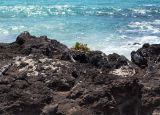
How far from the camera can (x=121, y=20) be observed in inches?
1690

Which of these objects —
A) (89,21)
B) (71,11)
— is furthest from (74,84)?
(71,11)

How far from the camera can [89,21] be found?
42719 mm

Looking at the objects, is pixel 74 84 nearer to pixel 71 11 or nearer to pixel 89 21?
pixel 89 21

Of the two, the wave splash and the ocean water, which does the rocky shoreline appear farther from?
the wave splash

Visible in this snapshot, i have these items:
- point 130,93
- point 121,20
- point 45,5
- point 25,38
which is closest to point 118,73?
point 130,93

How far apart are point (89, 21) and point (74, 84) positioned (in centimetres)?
3307

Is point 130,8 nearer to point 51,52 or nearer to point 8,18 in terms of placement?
point 8,18

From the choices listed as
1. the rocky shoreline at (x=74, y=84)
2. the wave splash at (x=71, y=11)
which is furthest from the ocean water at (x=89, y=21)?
the rocky shoreline at (x=74, y=84)

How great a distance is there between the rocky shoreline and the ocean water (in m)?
16.7

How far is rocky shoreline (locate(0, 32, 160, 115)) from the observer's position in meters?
9.09

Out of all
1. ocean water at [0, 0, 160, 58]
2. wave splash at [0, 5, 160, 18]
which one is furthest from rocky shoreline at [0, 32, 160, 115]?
wave splash at [0, 5, 160, 18]

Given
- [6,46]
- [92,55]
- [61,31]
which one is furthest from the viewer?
[61,31]

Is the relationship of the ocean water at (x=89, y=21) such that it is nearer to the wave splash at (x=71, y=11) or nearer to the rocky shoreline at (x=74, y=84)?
the wave splash at (x=71, y=11)

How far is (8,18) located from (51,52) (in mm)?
34559
